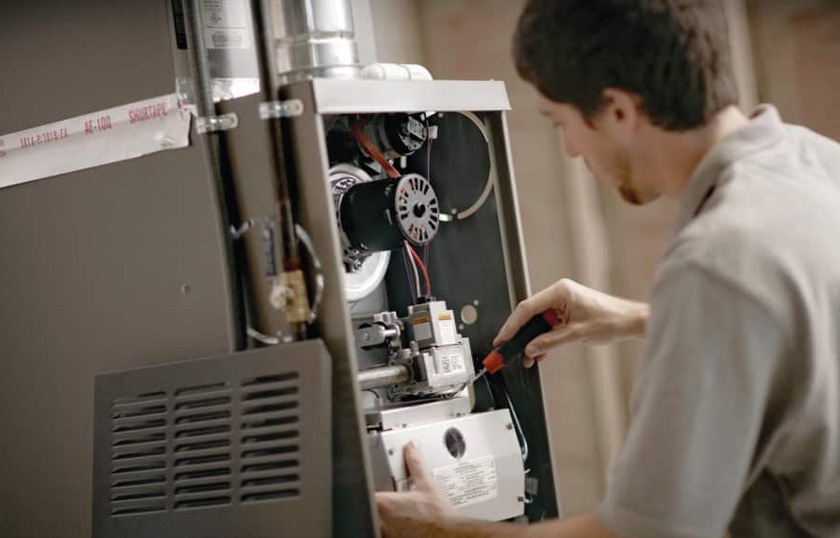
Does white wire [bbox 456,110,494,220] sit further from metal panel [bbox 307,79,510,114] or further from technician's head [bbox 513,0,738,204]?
technician's head [bbox 513,0,738,204]

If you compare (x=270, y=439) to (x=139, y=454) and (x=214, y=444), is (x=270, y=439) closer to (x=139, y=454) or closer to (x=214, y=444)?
(x=214, y=444)

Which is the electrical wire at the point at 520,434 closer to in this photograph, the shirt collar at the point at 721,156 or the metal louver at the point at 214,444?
the metal louver at the point at 214,444

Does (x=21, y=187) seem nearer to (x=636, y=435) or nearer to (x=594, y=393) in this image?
(x=636, y=435)

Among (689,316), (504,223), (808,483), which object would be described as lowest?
(808,483)

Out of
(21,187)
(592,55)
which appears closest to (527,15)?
(592,55)

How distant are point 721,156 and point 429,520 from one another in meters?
0.65

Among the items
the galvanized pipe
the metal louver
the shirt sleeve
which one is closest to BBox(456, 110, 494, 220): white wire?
the galvanized pipe

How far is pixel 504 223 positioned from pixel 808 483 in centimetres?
78

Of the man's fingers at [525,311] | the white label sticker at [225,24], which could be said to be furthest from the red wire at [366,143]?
the man's fingers at [525,311]

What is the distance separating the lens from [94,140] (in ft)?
5.42

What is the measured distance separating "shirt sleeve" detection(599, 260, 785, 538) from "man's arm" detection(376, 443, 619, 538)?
5.9 inches

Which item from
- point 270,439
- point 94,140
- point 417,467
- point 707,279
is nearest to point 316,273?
point 270,439

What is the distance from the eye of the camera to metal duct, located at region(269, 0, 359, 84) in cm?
164

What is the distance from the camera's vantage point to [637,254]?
9.03ft
